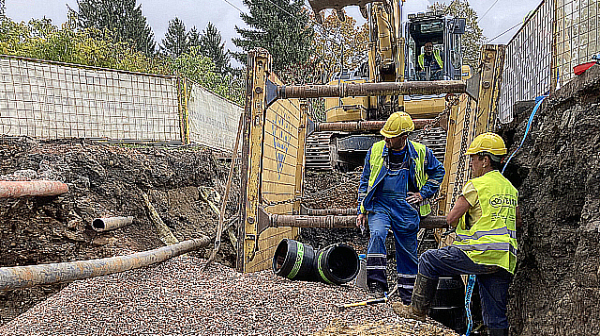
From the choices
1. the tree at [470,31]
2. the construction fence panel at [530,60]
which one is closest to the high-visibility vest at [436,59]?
the construction fence panel at [530,60]

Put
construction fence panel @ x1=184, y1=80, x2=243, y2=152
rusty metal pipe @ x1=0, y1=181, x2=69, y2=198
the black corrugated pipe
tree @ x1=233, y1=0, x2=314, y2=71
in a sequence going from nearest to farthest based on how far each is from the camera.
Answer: rusty metal pipe @ x1=0, y1=181, x2=69, y2=198 < the black corrugated pipe < construction fence panel @ x1=184, y1=80, x2=243, y2=152 < tree @ x1=233, y1=0, x2=314, y2=71

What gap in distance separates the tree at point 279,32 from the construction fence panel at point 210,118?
12807mm

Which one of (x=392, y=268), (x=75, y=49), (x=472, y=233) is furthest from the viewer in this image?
(x=75, y=49)

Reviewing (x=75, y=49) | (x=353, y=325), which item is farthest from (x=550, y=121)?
(x=75, y=49)

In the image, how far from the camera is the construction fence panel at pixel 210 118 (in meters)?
11.1

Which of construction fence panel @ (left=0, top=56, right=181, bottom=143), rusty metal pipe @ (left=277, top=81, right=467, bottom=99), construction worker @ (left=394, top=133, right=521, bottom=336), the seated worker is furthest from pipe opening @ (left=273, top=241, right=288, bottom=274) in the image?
the seated worker

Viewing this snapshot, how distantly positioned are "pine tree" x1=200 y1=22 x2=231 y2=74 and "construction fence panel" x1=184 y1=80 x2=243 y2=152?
74.0 ft

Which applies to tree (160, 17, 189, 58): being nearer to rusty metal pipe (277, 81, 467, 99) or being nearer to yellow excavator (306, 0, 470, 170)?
yellow excavator (306, 0, 470, 170)

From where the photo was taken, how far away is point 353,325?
3.47 meters

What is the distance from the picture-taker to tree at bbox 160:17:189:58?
3791 centimetres

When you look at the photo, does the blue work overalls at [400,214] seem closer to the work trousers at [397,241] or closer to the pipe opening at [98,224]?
the work trousers at [397,241]

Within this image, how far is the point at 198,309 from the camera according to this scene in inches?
148

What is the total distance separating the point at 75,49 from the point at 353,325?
10.1 m

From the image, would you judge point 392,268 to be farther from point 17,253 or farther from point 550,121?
point 17,253
